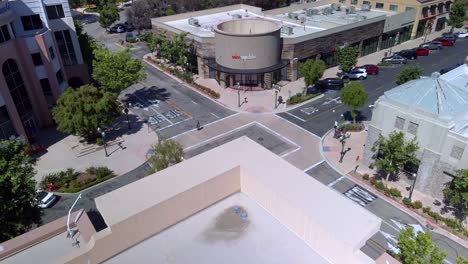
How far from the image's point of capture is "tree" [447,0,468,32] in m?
76.5

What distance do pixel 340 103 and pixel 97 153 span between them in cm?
3513

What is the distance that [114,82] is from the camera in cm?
4869

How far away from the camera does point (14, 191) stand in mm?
23328

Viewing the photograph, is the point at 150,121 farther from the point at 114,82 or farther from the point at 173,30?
the point at 173,30

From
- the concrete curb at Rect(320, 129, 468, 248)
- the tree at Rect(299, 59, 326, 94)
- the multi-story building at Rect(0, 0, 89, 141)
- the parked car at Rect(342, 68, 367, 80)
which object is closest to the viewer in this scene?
the concrete curb at Rect(320, 129, 468, 248)

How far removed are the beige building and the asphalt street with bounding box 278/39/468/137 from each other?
84.5 feet

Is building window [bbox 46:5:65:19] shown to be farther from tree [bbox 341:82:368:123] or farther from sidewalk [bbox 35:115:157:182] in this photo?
tree [bbox 341:82:368:123]

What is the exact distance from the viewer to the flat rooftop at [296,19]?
64.4 meters

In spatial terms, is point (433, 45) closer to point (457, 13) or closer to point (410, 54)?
point (410, 54)

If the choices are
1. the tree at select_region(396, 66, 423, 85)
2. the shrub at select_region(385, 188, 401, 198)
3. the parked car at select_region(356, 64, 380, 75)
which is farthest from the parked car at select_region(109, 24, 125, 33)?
the shrub at select_region(385, 188, 401, 198)

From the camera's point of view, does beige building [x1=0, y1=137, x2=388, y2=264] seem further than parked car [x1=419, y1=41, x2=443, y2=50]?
No

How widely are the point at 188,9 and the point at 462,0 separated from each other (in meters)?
65.7

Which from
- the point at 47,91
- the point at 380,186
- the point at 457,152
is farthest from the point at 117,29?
the point at 457,152

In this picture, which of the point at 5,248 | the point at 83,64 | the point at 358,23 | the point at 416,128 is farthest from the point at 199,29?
the point at 5,248
